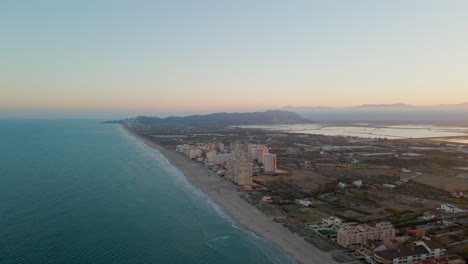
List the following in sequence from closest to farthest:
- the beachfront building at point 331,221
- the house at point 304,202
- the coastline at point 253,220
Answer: the coastline at point 253,220, the beachfront building at point 331,221, the house at point 304,202

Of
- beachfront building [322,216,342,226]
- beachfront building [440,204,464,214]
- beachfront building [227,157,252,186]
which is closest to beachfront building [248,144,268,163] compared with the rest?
beachfront building [227,157,252,186]

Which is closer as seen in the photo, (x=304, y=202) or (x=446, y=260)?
(x=446, y=260)

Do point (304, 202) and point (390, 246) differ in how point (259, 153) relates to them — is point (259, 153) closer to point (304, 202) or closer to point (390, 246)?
point (304, 202)

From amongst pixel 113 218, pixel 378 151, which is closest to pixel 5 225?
pixel 113 218

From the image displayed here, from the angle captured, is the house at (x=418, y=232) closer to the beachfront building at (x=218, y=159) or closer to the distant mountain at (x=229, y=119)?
the beachfront building at (x=218, y=159)

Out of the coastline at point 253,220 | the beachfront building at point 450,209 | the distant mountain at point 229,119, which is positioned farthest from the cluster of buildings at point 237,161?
the distant mountain at point 229,119

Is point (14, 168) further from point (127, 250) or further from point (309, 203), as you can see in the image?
point (309, 203)

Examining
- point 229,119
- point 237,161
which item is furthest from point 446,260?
point 229,119
